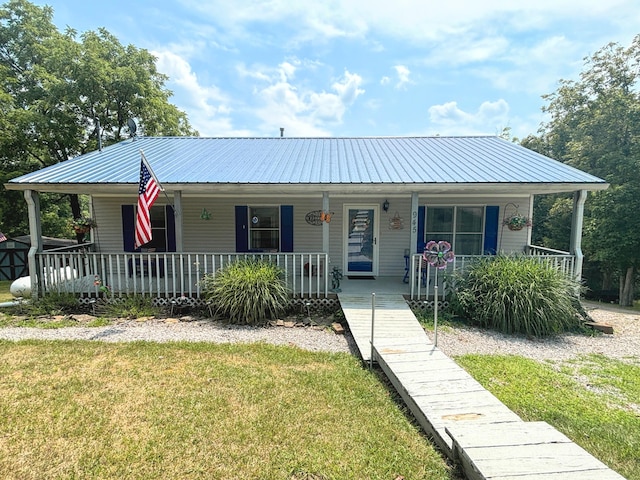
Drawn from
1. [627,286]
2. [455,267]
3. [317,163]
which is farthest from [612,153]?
[317,163]

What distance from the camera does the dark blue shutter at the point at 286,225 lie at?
9.34 m

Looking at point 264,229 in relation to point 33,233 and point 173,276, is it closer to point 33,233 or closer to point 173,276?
point 173,276

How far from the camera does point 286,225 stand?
9.35m

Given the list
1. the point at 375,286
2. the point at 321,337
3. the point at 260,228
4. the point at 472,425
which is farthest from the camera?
the point at 260,228

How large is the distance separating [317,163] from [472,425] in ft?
23.1

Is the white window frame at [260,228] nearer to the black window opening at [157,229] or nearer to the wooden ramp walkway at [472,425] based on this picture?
the black window opening at [157,229]

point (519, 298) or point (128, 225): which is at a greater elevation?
point (128, 225)

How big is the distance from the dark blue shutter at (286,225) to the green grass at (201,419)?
15.4 feet

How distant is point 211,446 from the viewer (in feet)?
9.76

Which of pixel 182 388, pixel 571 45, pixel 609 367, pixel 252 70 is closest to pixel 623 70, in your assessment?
pixel 571 45

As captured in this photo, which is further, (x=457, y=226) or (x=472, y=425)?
(x=457, y=226)

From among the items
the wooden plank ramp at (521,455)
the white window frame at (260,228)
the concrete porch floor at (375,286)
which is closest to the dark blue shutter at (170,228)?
the white window frame at (260,228)

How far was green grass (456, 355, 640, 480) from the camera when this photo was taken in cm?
307

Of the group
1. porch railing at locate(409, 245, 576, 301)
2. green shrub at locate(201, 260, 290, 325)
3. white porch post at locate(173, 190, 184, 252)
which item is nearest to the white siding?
porch railing at locate(409, 245, 576, 301)
